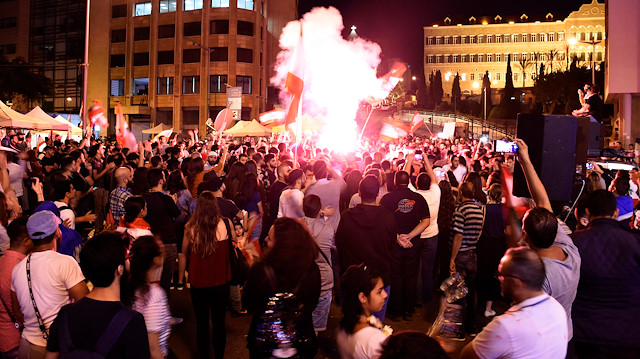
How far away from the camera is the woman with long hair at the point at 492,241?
6.52 m

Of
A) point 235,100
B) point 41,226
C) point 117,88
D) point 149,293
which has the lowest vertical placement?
point 149,293

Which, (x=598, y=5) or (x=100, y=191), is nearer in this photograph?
(x=100, y=191)

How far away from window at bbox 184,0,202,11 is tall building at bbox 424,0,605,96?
60978 millimetres

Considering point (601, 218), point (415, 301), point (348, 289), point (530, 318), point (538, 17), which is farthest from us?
point (538, 17)

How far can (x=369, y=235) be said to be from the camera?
18.4ft

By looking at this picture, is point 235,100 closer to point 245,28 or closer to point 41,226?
point 41,226

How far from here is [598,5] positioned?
317 ft

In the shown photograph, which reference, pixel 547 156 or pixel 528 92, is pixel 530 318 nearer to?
pixel 547 156

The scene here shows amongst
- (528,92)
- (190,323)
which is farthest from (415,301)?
(528,92)

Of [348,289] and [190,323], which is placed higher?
[348,289]

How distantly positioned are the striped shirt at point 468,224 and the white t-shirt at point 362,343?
12.9ft

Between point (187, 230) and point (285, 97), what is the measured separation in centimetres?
5776

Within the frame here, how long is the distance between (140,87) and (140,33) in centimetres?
603

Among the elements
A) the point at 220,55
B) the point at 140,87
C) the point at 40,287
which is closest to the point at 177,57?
the point at 220,55
